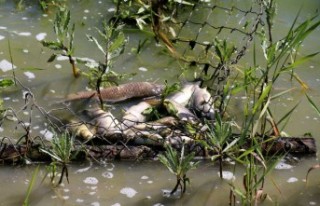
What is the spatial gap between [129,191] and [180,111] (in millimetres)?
868

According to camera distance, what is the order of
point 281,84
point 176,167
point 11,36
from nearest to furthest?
point 176,167 → point 281,84 → point 11,36

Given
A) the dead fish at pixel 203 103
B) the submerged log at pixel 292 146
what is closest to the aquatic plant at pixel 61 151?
the dead fish at pixel 203 103

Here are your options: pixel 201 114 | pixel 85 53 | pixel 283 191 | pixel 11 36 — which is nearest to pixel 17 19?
pixel 11 36

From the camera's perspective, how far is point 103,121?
4309 millimetres

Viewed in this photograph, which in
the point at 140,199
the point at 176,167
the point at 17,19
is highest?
the point at 17,19

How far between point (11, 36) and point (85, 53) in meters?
0.68

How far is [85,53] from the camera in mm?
5262

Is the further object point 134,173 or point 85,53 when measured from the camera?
point 85,53

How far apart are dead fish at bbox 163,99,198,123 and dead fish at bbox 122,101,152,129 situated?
0.15 m

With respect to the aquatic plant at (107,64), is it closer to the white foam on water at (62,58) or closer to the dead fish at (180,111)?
the white foam on water at (62,58)

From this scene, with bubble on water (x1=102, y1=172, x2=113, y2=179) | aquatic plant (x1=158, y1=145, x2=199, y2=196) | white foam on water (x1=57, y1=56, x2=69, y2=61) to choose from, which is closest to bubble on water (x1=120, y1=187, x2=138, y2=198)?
bubble on water (x1=102, y1=172, x2=113, y2=179)

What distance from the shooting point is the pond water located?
3779 millimetres

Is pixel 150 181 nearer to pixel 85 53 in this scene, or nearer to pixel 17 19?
pixel 85 53

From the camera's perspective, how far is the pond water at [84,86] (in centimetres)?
378
